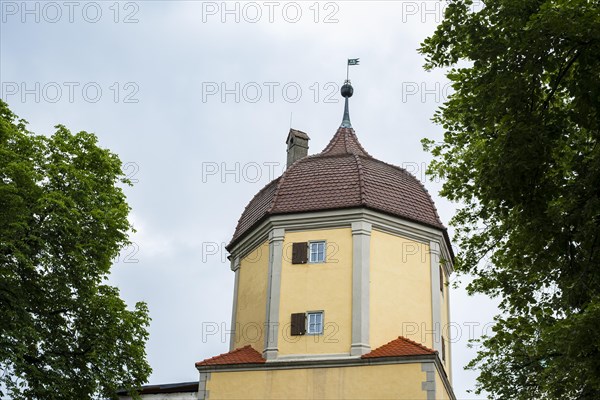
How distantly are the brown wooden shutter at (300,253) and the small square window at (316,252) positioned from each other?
0.34 ft

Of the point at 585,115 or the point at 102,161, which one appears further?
the point at 102,161

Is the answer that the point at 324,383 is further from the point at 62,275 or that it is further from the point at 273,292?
the point at 62,275

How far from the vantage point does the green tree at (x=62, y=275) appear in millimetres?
18922

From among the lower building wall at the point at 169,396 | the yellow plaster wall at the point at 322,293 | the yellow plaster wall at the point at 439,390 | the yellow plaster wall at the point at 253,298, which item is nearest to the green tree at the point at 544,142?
the yellow plaster wall at the point at 439,390

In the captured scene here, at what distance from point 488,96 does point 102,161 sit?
11.8m

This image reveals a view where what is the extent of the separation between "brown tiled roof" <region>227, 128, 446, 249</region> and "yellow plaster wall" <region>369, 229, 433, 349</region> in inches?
33.2

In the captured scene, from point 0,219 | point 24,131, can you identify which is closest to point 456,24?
point 0,219

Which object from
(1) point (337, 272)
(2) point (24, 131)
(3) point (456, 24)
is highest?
(2) point (24, 131)

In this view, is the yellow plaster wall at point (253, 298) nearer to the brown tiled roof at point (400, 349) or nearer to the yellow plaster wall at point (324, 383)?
the yellow plaster wall at point (324, 383)

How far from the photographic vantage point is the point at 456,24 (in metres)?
13.4

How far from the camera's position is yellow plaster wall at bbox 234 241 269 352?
2205 cm

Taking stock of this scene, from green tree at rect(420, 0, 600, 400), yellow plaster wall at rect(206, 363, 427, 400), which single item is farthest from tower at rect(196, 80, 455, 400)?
green tree at rect(420, 0, 600, 400)

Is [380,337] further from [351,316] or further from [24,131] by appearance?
[24,131]

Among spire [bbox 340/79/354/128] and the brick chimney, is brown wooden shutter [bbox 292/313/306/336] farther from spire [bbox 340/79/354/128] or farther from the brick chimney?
spire [bbox 340/79/354/128]
